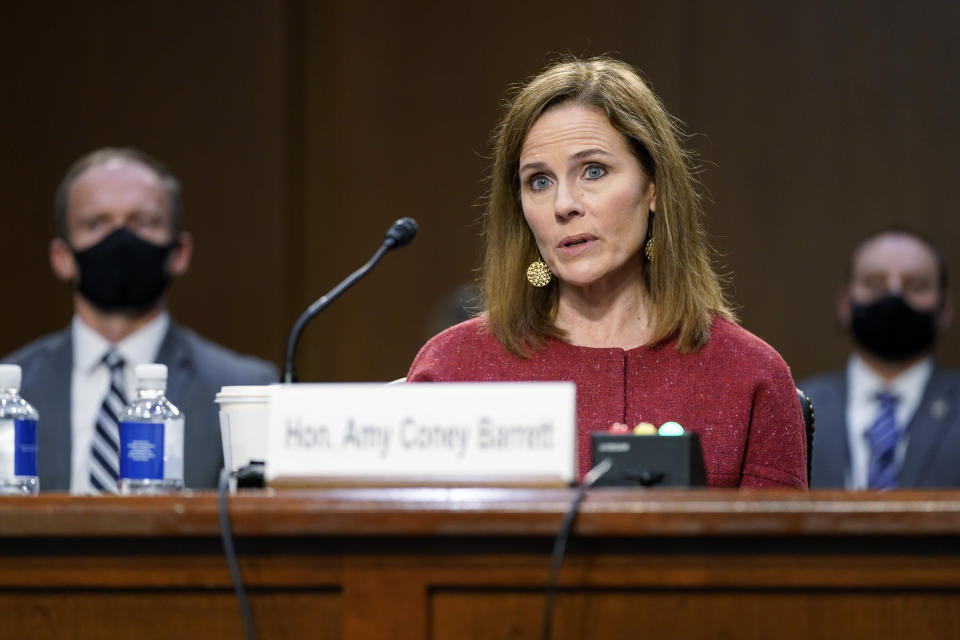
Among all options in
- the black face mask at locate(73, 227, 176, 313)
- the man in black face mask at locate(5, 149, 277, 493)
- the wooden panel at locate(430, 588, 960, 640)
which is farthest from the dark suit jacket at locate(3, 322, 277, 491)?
the wooden panel at locate(430, 588, 960, 640)

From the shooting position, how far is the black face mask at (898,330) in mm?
4070

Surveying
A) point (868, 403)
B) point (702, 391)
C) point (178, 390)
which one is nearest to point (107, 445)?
point (178, 390)

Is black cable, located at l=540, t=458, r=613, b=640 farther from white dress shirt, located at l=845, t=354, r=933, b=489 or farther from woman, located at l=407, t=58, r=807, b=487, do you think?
white dress shirt, located at l=845, t=354, r=933, b=489

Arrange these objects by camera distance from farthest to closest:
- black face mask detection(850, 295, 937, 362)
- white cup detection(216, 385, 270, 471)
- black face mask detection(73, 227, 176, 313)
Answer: black face mask detection(850, 295, 937, 362) → black face mask detection(73, 227, 176, 313) → white cup detection(216, 385, 270, 471)

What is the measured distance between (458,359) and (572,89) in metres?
0.47

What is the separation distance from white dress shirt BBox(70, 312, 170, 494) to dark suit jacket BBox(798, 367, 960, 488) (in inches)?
75.6

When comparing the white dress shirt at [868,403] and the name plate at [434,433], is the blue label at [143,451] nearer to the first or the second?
the name plate at [434,433]

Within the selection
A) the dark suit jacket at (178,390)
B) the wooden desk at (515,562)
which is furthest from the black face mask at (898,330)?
the wooden desk at (515,562)

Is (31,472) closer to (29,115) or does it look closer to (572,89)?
(572,89)

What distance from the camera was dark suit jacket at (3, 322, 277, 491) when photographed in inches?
125

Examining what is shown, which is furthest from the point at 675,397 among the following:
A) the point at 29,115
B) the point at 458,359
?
the point at 29,115

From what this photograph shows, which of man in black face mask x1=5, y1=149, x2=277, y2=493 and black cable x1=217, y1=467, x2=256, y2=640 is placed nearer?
black cable x1=217, y1=467, x2=256, y2=640

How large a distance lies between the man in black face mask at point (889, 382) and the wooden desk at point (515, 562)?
2714mm

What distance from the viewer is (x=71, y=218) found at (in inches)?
141
